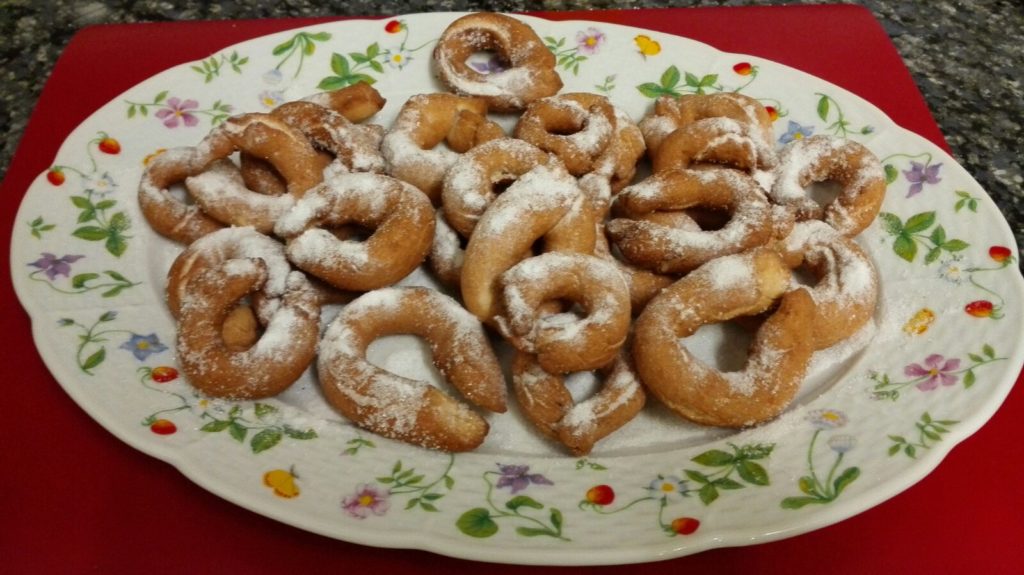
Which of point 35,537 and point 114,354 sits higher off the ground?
point 114,354

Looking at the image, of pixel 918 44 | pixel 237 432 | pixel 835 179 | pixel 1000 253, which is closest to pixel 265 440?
pixel 237 432

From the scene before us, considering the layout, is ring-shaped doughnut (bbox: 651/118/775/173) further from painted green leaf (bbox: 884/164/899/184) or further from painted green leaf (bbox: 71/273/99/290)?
painted green leaf (bbox: 71/273/99/290)

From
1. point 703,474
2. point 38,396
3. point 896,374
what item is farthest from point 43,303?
point 896,374

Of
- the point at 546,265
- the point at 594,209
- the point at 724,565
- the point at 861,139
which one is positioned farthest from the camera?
the point at 861,139

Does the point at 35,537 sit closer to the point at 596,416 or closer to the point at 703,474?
the point at 596,416

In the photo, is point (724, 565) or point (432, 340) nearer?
point (724, 565)

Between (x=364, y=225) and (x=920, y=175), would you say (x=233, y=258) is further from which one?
(x=920, y=175)

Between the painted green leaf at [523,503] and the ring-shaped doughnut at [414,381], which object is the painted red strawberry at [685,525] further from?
the ring-shaped doughnut at [414,381]
